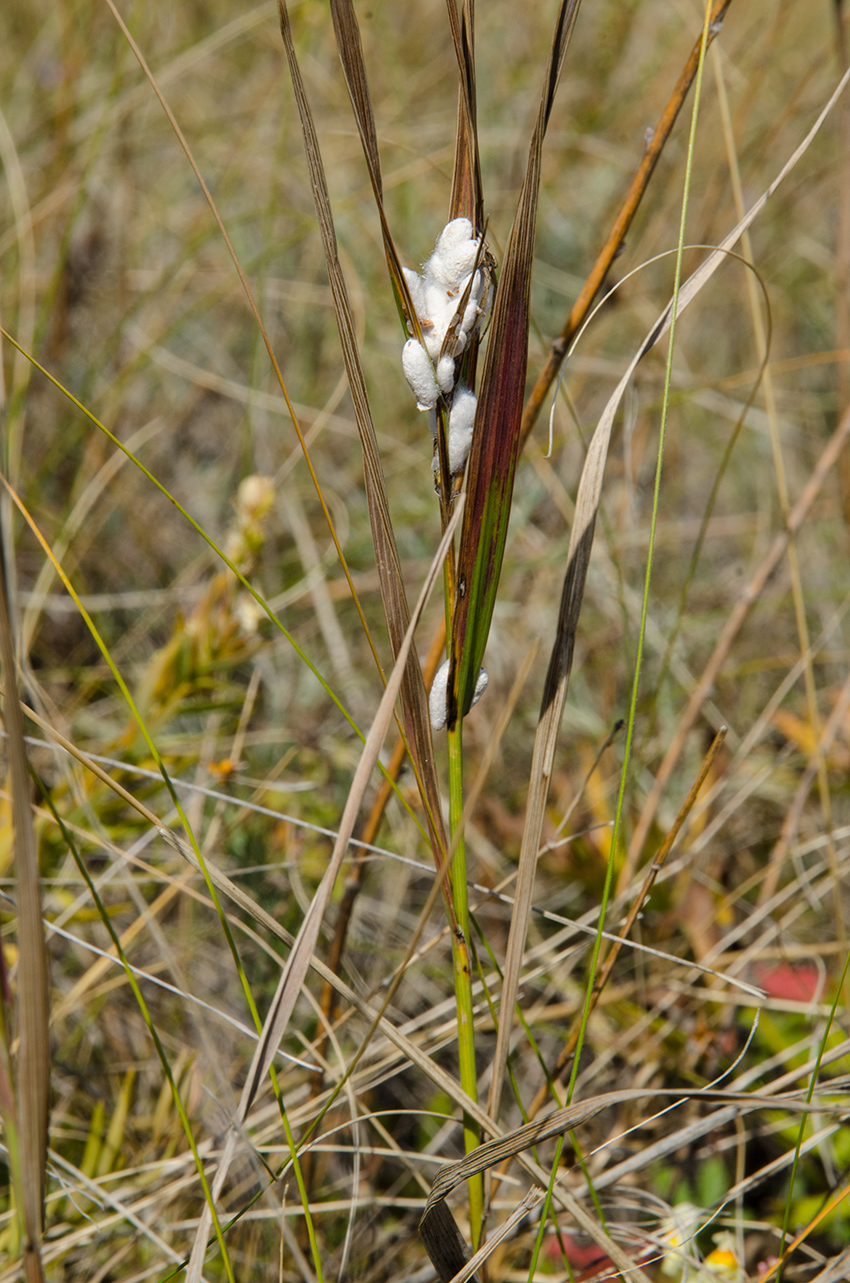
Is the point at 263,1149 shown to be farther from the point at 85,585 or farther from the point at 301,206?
the point at 301,206

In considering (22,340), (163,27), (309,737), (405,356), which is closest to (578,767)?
(309,737)

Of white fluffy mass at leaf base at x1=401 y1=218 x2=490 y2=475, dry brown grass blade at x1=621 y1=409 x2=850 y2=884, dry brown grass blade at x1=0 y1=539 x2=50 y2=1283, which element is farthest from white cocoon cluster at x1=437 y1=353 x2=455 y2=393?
dry brown grass blade at x1=621 y1=409 x2=850 y2=884

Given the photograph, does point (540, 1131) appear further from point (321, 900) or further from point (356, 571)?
point (356, 571)

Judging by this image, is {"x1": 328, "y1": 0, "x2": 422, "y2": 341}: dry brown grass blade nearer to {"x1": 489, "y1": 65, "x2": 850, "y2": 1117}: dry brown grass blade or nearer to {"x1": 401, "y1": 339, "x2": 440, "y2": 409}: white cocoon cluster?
{"x1": 401, "y1": 339, "x2": 440, "y2": 409}: white cocoon cluster

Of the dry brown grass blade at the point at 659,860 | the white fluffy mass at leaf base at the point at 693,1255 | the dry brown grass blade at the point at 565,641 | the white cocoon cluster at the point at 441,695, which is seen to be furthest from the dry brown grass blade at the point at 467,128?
the white fluffy mass at leaf base at the point at 693,1255

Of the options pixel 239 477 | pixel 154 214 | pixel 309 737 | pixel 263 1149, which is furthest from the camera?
pixel 154 214
